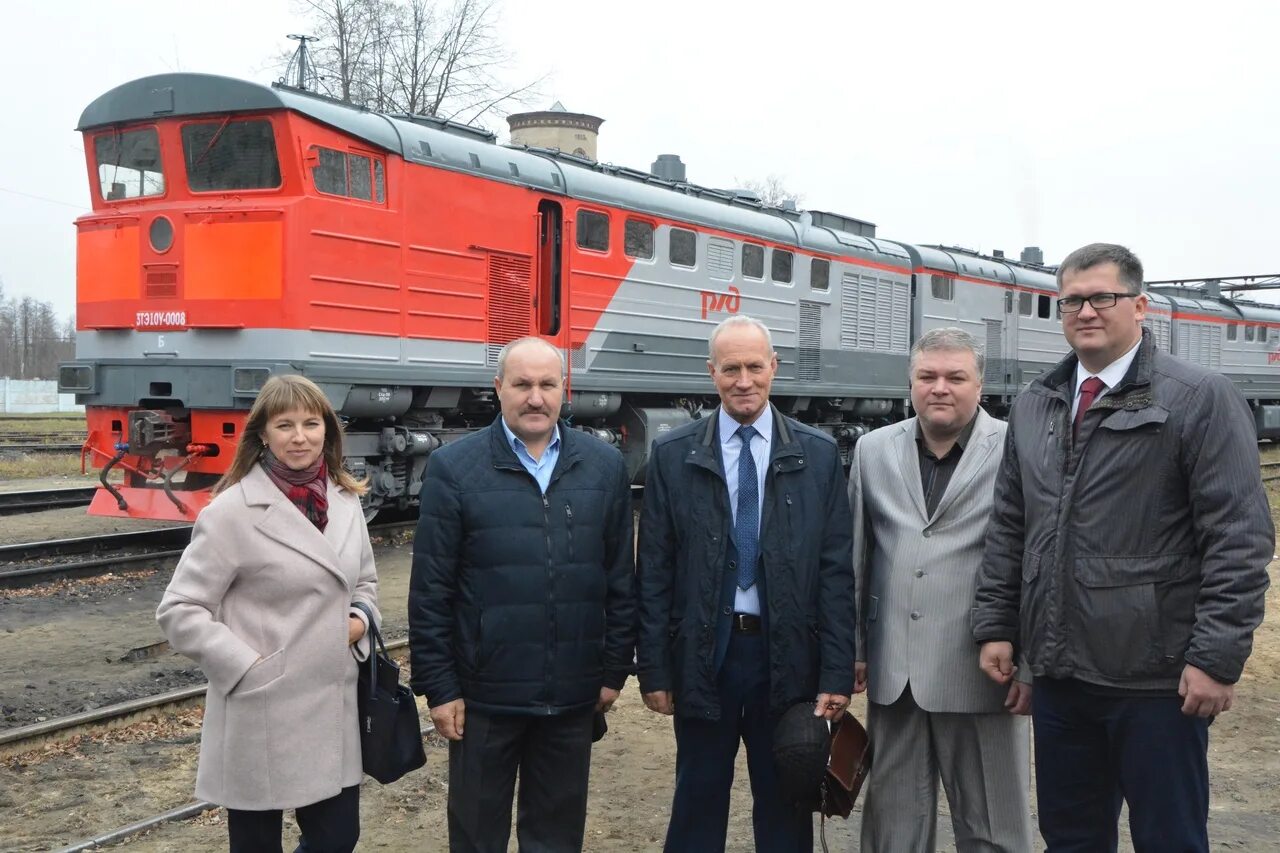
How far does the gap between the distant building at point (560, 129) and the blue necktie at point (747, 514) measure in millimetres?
33844

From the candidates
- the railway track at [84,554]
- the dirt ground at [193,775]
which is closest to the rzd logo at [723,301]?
the railway track at [84,554]

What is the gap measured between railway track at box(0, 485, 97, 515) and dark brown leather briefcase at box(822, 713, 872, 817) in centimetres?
1300

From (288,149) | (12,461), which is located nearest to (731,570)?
(288,149)

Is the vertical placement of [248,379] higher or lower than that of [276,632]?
higher

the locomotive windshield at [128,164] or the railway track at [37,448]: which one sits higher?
the locomotive windshield at [128,164]

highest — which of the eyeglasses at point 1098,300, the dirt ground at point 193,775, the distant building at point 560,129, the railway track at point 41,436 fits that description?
the distant building at point 560,129

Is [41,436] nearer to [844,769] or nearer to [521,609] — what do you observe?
[521,609]

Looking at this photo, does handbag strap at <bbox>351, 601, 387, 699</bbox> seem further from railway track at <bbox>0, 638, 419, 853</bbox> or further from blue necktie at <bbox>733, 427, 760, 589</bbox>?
railway track at <bbox>0, 638, 419, 853</bbox>

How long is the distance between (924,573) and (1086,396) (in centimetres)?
79

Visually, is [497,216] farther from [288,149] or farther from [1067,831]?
[1067,831]

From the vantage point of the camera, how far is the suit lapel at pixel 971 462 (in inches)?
159

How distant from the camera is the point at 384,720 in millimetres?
3721

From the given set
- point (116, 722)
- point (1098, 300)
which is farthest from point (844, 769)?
point (116, 722)

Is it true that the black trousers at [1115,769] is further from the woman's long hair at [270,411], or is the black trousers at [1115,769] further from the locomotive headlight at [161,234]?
the locomotive headlight at [161,234]
